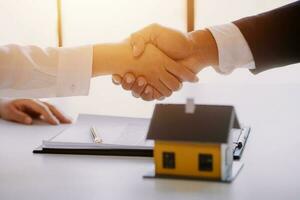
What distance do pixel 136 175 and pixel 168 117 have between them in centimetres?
12

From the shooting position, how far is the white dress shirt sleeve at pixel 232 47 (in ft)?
4.75

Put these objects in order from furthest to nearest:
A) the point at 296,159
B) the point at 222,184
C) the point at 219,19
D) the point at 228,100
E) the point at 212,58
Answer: the point at 219,19
the point at 228,100
the point at 212,58
the point at 296,159
the point at 222,184

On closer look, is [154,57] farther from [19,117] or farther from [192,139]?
[192,139]

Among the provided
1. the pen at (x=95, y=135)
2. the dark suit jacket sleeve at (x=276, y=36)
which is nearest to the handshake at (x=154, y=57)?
the dark suit jacket sleeve at (x=276, y=36)

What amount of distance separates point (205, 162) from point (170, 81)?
0.73m

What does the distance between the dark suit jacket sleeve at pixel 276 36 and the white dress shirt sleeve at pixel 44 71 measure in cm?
44

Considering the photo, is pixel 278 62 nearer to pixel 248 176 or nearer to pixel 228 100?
pixel 228 100

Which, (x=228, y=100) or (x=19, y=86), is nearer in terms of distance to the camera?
(x=19, y=86)

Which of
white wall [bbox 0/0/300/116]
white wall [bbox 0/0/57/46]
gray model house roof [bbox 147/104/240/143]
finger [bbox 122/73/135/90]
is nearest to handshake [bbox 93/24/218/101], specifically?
finger [bbox 122/73/135/90]

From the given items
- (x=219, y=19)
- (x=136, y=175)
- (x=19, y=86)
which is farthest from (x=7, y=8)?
(x=136, y=175)

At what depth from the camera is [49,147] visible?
109cm

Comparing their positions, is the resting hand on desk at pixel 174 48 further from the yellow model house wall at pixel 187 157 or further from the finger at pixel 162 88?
the yellow model house wall at pixel 187 157

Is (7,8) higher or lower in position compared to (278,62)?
higher

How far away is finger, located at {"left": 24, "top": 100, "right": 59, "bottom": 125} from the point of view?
1.35 meters
